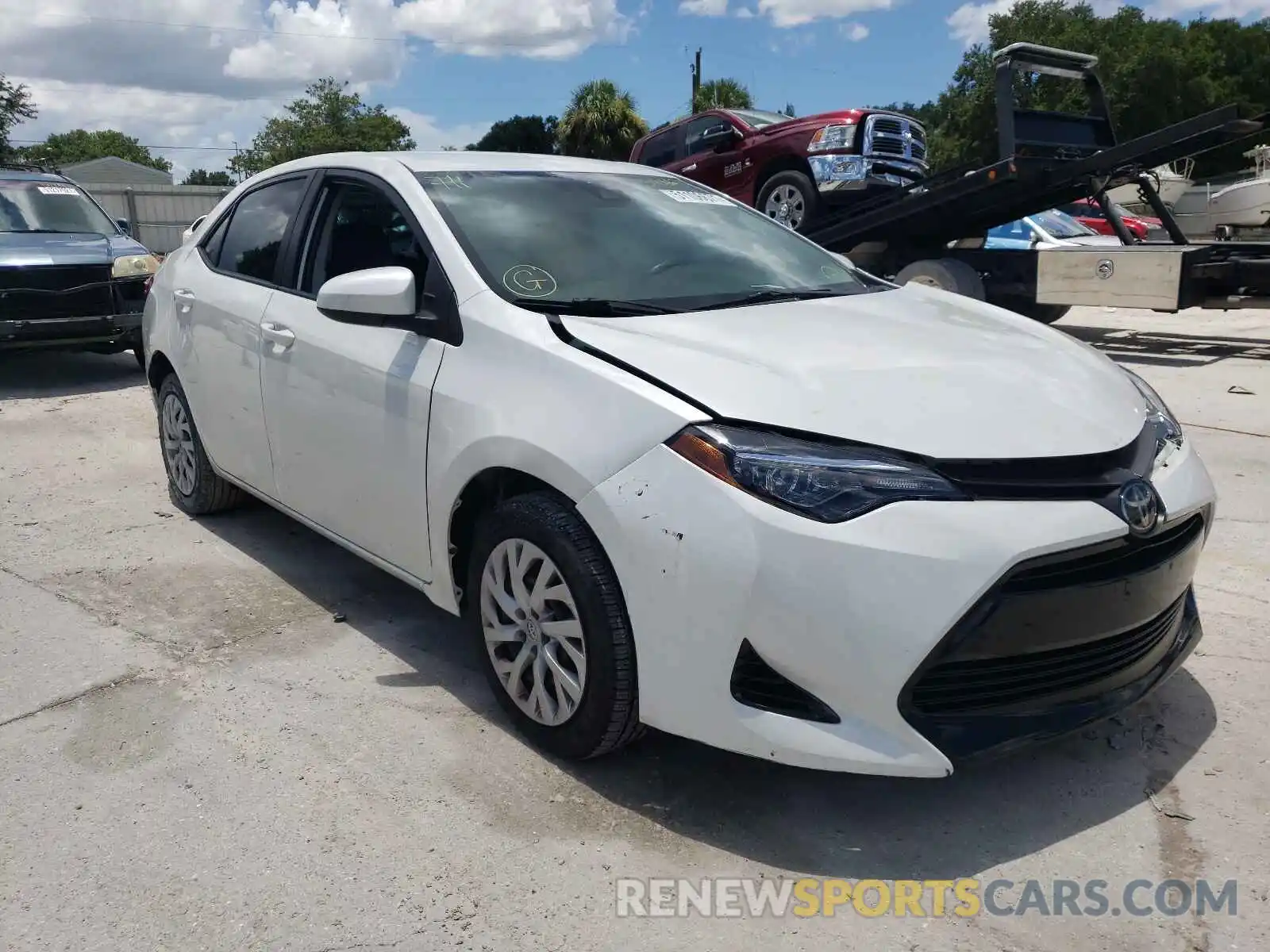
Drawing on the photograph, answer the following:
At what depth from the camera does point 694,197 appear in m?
4.11

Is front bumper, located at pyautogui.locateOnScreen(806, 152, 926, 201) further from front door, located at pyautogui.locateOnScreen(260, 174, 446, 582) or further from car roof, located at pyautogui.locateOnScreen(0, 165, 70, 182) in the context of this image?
front door, located at pyautogui.locateOnScreen(260, 174, 446, 582)

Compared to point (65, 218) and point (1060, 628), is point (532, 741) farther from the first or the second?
point (65, 218)

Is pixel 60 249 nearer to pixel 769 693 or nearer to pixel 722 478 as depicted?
pixel 722 478

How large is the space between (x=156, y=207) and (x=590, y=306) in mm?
23051

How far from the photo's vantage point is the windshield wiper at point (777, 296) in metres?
3.30

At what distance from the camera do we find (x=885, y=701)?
7.66 feet

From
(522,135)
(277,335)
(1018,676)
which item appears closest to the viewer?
(1018,676)

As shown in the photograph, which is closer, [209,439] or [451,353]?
[451,353]

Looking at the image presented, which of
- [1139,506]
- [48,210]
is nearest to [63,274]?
[48,210]

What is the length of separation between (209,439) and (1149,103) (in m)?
51.6

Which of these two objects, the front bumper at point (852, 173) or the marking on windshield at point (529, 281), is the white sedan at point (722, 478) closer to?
the marking on windshield at point (529, 281)

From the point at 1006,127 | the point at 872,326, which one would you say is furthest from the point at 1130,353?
the point at 872,326

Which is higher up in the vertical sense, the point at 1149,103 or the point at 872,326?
the point at 1149,103

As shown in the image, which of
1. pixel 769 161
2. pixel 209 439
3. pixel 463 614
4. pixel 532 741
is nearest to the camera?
pixel 532 741
